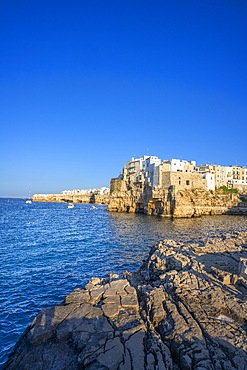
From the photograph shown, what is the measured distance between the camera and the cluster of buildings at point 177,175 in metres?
68.3

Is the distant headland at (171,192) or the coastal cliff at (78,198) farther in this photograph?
the coastal cliff at (78,198)

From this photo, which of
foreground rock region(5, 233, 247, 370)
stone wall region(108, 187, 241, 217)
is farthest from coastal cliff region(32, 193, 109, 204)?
foreground rock region(5, 233, 247, 370)

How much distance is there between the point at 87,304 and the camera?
34.1 feet

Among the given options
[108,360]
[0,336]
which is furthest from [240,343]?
[0,336]

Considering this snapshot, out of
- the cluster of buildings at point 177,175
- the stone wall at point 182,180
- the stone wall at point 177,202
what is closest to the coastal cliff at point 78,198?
the cluster of buildings at point 177,175

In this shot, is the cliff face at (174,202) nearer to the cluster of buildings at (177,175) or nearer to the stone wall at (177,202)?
the stone wall at (177,202)

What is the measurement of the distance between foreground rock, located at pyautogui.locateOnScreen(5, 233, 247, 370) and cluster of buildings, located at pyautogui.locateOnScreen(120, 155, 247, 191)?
5589 centimetres

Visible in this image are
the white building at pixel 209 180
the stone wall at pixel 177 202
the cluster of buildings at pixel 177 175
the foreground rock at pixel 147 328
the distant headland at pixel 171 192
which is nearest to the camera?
the foreground rock at pixel 147 328

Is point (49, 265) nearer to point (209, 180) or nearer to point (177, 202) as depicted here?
point (177, 202)

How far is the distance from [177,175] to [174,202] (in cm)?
862

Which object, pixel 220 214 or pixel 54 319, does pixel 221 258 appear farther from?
pixel 220 214

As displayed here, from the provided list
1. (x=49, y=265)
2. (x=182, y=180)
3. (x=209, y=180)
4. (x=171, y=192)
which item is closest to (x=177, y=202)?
(x=171, y=192)

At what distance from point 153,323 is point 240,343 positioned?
2837 millimetres

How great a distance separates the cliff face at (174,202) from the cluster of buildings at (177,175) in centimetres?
262
